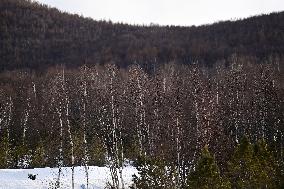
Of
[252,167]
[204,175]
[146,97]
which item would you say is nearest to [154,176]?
[204,175]

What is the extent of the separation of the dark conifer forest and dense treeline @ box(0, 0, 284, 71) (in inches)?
14.2

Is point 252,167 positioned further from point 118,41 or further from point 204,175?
→ point 118,41

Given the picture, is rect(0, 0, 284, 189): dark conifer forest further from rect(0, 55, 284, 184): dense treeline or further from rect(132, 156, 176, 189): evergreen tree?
rect(0, 55, 284, 184): dense treeline

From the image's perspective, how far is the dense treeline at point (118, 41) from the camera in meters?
128

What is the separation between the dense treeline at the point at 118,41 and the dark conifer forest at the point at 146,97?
36 cm

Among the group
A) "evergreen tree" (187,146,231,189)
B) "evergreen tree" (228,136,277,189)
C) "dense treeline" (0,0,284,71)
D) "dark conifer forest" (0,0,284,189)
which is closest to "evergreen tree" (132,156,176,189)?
"dark conifer forest" (0,0,284,189)

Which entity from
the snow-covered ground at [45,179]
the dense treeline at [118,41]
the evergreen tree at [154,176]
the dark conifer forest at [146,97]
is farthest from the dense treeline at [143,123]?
the dense treeline at [118,41]

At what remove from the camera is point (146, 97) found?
45781mm

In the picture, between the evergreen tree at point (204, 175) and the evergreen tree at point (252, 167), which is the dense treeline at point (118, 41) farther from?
the evergreen tree at point (204, 175)

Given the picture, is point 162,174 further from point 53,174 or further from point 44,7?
point 44,7

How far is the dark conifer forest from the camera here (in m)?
30.5

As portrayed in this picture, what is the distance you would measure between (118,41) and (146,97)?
4300 inches

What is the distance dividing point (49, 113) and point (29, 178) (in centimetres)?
2268

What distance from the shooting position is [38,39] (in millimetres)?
158375
